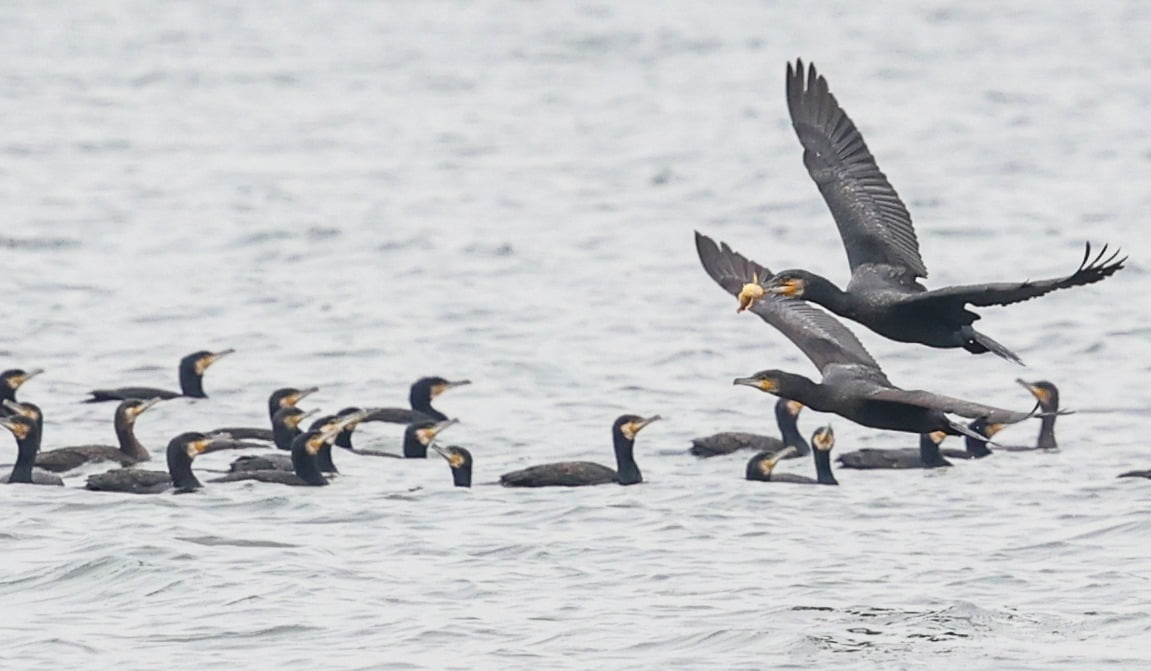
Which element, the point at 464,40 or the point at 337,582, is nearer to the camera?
the point at 337,582

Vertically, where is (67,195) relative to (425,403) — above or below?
above

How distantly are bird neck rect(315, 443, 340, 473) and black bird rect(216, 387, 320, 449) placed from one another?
1484 mm

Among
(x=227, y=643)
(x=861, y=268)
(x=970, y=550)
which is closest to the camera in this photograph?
(x=227, y=643)

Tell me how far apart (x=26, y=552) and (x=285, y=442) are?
14.0 feet

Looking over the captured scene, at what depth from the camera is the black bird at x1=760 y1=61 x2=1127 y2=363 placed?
13.6m

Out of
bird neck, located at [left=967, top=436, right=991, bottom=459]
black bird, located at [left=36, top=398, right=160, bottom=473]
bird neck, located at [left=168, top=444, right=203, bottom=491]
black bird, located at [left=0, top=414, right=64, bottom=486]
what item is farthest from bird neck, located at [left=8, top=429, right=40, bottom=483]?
bird neck, located at [left=967, top=436, right=991, bottom=459]

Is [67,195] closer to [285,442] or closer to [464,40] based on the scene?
[285,442]

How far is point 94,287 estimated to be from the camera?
26.8 meters

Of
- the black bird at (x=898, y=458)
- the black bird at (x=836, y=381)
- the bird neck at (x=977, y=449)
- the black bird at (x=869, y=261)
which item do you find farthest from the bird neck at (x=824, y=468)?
the black bird at (x=869, y=261)

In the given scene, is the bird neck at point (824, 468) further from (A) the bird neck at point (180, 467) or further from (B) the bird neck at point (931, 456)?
(A) the bird neck at point (180, 467)

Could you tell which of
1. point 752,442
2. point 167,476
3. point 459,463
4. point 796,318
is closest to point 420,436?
point 459,463

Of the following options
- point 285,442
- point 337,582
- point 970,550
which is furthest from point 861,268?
point 285,442

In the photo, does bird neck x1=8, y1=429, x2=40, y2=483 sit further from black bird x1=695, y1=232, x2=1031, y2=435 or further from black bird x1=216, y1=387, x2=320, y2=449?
black bird x1=695, y1=232, x2=1031, y2=435

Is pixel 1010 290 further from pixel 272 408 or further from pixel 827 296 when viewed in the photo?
pixel 272 408
